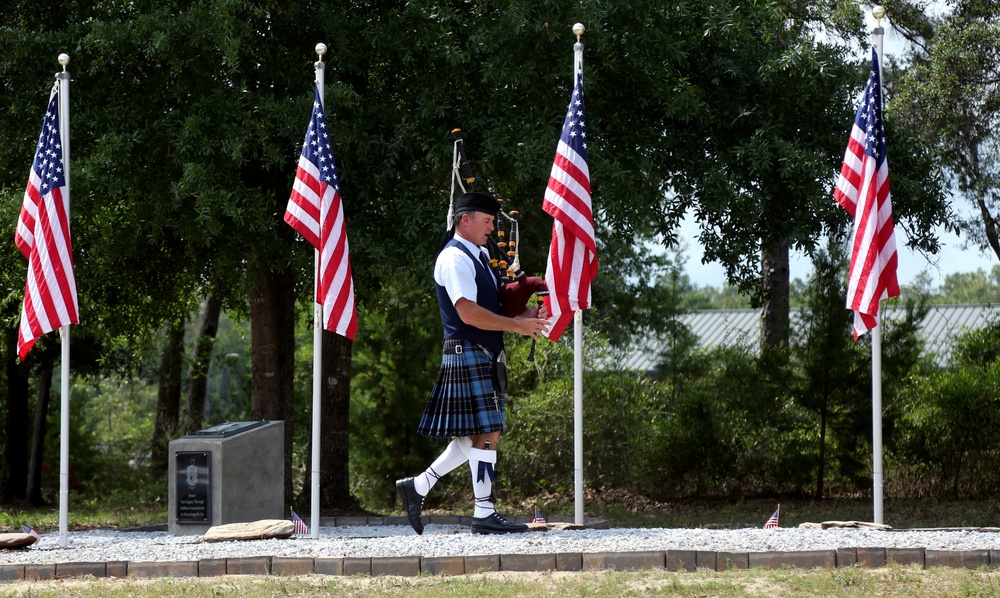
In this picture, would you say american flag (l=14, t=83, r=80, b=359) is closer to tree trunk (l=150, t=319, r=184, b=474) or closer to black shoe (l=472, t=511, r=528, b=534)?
black shoe (l=472, t=511, r=528, b=534)

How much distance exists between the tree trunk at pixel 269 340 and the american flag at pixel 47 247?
14.3 ft

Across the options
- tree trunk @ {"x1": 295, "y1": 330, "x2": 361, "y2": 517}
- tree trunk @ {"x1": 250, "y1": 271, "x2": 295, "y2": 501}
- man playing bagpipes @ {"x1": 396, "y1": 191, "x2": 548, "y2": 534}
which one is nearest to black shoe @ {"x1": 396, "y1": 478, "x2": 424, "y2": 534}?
man playing bagpipes @ {"x1": 396, "y1": 191, "x2": 548, "y2": 534}

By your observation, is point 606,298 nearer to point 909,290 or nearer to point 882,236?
point 909,290

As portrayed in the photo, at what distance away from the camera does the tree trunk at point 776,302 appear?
17.0 m

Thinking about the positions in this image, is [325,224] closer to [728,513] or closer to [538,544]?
[538,544]

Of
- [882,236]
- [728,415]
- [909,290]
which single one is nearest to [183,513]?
[882,236]

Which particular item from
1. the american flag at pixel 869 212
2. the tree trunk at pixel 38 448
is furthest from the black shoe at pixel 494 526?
the tree trunk at pixel 38 448

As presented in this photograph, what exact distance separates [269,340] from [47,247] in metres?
4.97

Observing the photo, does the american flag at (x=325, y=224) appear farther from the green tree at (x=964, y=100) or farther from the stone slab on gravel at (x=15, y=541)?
the green tree at (x=964, y=100)

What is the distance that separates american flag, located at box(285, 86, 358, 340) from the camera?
8539 mm

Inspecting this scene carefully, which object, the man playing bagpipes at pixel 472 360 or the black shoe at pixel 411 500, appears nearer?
the man playing bagpipes at pixel 472 360

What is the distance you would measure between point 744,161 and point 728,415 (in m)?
4.51

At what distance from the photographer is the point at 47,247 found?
877 cm

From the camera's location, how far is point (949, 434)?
1464 centimetres
